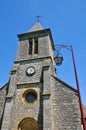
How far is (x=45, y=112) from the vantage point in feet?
48.1

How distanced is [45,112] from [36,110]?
120 centimetres

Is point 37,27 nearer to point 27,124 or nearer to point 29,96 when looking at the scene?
point 29,96

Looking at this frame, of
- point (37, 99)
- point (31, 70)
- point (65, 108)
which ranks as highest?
point (31, 70)


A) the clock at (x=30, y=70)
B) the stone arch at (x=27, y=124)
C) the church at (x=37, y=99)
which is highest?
the clock at (x=30, y=70)

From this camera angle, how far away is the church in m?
14.6

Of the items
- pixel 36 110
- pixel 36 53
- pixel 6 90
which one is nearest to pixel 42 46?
pixel 36 53

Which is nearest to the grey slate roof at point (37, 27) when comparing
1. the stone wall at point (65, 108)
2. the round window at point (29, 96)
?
the round window at point (29, 96)

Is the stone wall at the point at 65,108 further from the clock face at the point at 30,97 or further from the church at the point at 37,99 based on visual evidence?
the clock face at the point at 30,97

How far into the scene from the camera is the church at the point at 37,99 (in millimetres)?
14591

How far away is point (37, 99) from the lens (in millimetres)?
16203

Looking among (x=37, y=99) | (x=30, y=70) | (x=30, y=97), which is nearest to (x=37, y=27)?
(x=30, y=70)

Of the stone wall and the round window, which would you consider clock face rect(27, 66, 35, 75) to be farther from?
the stone wall

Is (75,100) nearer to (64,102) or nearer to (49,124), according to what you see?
(64,102)

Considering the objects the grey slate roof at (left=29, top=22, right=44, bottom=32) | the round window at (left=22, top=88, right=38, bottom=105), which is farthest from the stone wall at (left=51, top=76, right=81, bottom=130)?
the grey slate roof at (left=29, top=22, right=44, bottom=32)
